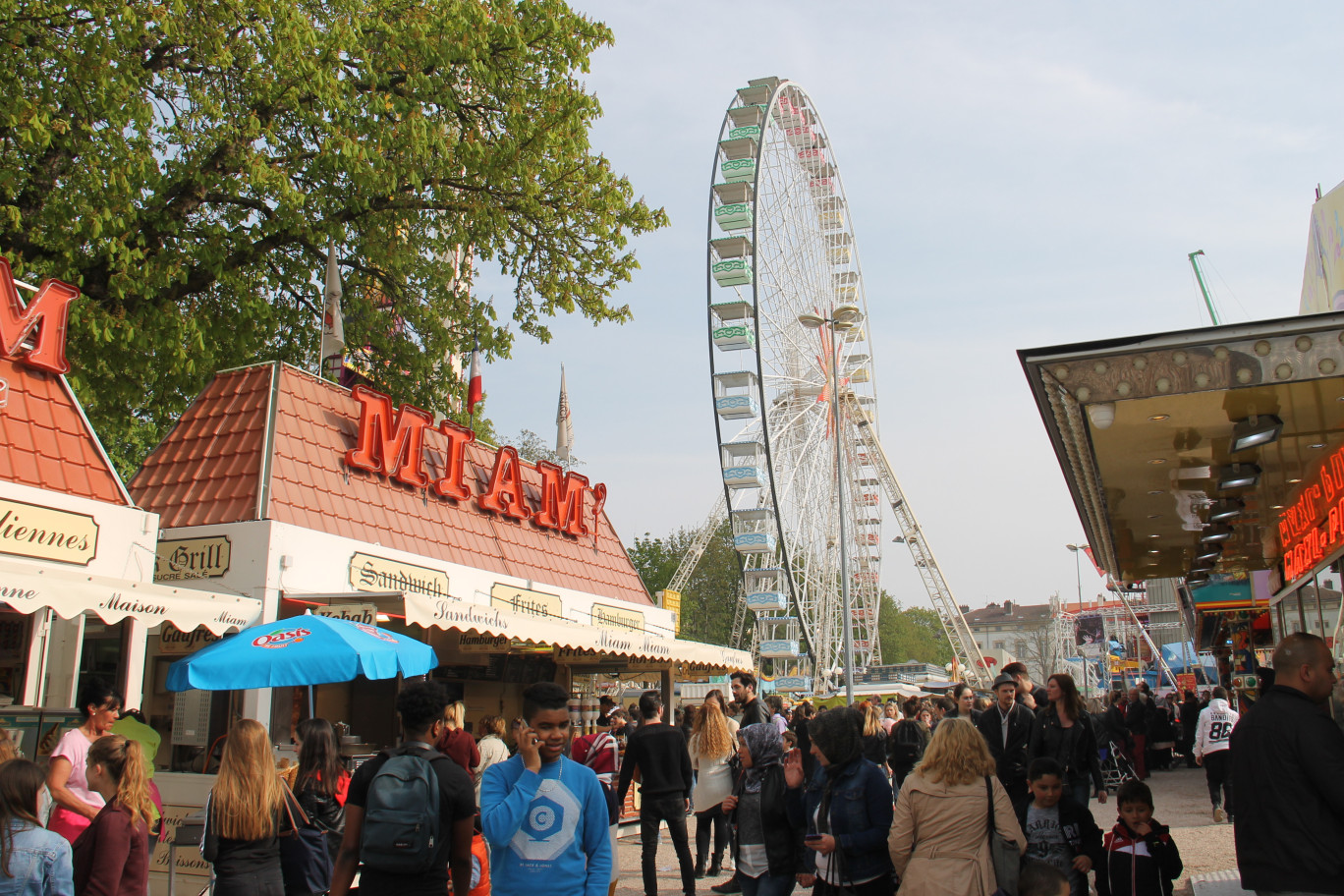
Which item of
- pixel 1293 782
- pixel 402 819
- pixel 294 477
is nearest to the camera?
pixel 402 819

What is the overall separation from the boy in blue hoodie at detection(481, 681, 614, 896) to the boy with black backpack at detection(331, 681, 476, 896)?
0.40 ft

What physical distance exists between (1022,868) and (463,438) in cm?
1064

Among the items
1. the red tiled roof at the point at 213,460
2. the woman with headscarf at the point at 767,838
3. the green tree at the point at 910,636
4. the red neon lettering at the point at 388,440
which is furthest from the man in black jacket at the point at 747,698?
the green tree at the point at 910,636

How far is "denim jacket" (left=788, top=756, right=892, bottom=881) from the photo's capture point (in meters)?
4.74

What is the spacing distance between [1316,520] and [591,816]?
656 cm

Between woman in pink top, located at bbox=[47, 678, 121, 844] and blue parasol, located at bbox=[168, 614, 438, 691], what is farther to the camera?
blue parasol, located at bbox=[168, 614, 438, 691]

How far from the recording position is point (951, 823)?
4484 millimetres

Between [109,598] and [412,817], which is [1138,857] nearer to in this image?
[412,817]

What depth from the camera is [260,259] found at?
1464 centimetres

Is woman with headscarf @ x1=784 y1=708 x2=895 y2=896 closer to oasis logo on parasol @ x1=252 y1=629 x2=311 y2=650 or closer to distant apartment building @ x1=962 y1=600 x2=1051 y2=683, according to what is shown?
oasis logo on parasol @ x1=252 y1=629 x2=311 y2=650

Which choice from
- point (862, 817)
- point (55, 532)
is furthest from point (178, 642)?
point (862, 817)

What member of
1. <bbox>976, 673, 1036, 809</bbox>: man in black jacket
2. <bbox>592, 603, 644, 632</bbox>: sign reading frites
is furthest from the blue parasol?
<bbox>592, 603, 644, 632</bbox>: sign reading frites

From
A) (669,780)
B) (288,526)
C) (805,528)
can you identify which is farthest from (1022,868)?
(805,528)

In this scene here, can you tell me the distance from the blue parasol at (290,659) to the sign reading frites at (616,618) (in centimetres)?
815
